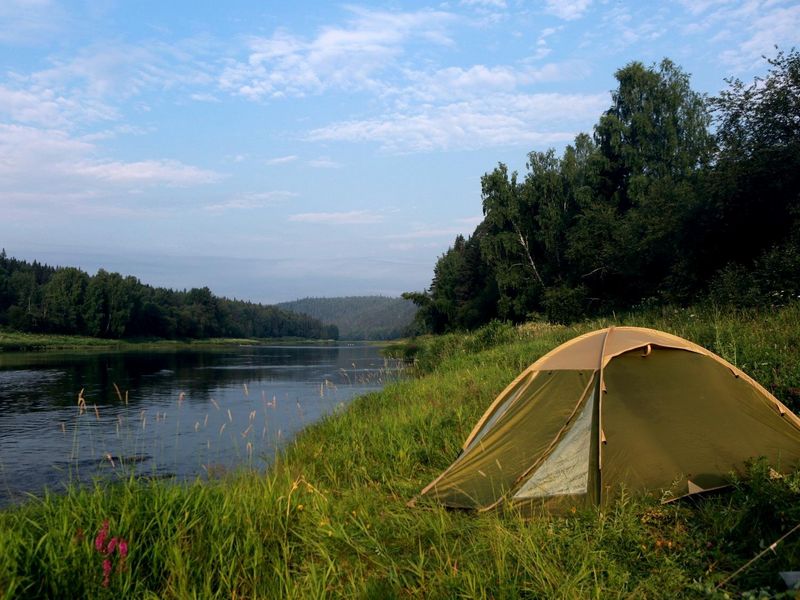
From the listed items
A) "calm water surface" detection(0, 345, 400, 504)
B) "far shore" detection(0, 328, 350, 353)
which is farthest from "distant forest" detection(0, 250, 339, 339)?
"calm water surface" detection(0, 345, 400, 504)

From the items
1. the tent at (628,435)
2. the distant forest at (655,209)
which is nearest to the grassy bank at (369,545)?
the tent at (628,435)

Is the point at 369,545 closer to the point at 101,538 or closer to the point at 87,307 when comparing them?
the point at 101,538

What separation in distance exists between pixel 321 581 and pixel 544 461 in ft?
8.17

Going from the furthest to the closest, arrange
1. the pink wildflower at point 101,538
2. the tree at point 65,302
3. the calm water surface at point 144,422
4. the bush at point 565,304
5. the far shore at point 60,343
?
1. the tree at point 65,302
2. the far shore at point 60,343
3. the bush at point 565,304
4. the calm water surface at point 144,422
5. the pink wildflower at point 101,538

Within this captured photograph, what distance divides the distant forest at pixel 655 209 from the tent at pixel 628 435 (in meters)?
10.8

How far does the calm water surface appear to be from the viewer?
34.3ft

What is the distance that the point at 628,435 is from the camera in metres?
5.50

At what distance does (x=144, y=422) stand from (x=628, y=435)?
508 centimetres

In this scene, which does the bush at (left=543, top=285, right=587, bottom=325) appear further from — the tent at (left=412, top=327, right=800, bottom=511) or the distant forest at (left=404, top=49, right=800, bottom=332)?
the tent at (left=412, top=327, right=800, bottom=511)

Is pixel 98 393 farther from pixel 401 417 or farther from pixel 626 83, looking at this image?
pixel 626 83

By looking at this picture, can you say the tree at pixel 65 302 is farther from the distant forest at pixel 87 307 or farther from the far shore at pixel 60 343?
the far shore at pixel 60 343

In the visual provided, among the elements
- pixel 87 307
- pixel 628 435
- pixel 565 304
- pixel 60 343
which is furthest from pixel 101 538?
pixel 87 307

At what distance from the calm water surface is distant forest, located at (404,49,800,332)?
42.1ft

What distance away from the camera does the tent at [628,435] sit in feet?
17.7
